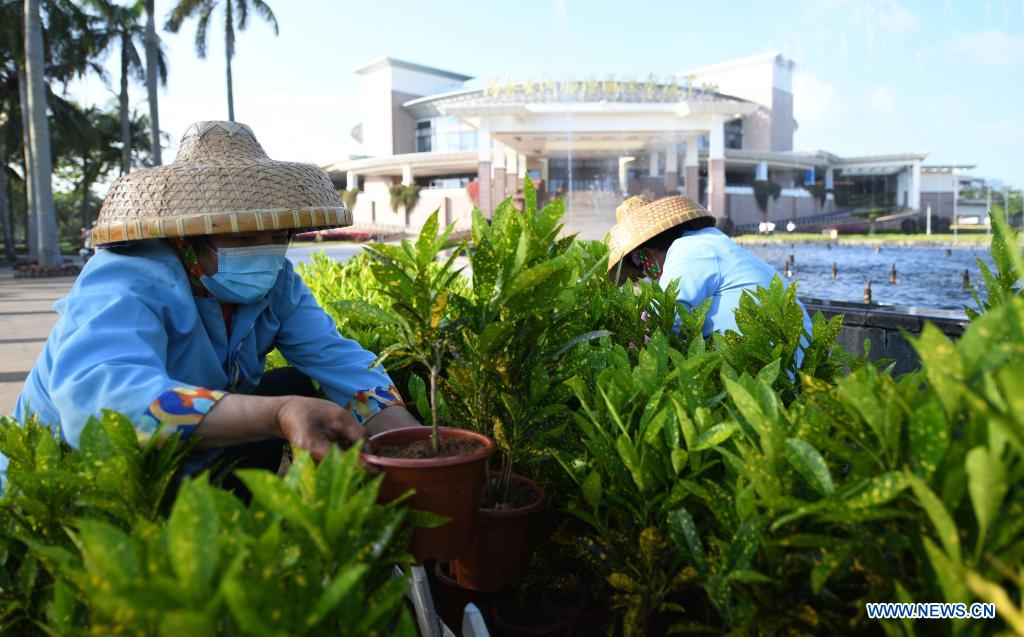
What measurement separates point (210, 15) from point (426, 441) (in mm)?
27705

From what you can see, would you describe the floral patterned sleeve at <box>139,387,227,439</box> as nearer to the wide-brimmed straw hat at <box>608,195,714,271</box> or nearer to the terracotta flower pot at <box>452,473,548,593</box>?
the terracotta flower pot at <box>452,473,548,593</box>

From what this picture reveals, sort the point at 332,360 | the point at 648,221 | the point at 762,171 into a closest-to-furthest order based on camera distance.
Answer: the point at 332,360
the point at 648,221
the point at 762,171

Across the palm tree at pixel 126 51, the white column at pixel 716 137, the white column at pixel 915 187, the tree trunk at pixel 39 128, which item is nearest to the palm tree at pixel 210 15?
the palm tree at pixel 126 51

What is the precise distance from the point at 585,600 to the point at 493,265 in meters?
0.70

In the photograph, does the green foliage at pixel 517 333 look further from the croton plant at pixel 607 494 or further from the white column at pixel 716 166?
the white column at pixel 716 166

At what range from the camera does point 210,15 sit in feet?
80.4

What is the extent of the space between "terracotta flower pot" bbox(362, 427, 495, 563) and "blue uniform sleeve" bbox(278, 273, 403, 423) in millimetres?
657

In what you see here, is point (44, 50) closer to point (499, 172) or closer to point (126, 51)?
point (126, 51)

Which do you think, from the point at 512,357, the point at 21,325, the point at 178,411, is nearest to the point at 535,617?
the point at 512,357

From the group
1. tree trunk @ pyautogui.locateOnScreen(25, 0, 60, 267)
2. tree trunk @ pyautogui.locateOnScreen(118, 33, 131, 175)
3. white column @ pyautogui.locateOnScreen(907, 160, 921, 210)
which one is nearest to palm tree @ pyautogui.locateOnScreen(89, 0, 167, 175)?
tree trunk @ pyautogui.locateOnScreen(118, 33, 131, 175)

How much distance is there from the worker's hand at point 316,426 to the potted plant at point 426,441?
65 mm

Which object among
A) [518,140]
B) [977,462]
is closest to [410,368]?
[977,462]

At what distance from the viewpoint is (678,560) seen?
1.16 meters

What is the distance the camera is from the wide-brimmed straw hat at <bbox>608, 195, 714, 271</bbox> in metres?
3.21
